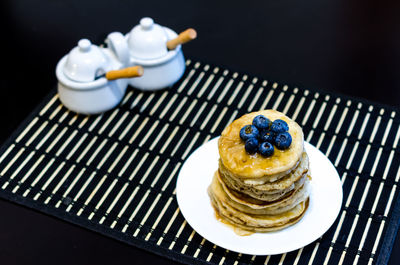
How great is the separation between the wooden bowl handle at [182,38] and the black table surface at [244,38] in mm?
196

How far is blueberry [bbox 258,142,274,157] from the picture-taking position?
1.47 metres

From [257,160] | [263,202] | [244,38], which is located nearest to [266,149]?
[257,160]

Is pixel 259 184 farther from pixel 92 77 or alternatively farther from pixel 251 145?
pixel 92 77

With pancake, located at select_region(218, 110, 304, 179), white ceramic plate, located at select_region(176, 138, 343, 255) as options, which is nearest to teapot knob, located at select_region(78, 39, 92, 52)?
white ceramic plate, located at select_region(176, 138, 343, 255)

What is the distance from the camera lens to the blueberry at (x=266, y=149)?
4.82ft

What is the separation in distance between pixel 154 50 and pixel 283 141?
0.60 m

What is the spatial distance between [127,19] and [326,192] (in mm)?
962

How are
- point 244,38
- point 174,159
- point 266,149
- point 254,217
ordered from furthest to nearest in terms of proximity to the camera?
point 244,38, point 174,159, point 254,217, point 266,149

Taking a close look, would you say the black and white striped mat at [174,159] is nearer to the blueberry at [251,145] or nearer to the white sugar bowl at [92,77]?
the white sugar bowl at [92,77]

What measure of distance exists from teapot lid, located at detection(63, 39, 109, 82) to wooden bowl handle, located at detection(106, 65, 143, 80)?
0.04 metres

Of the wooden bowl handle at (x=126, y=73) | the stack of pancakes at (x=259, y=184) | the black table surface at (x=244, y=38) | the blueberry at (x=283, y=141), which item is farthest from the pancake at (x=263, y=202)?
the black table surface at (x=244, y=38)

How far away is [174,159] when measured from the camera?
1835 millimetres

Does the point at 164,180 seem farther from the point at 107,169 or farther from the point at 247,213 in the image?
the point at 247,213

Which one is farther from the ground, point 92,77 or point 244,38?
point 244,38
